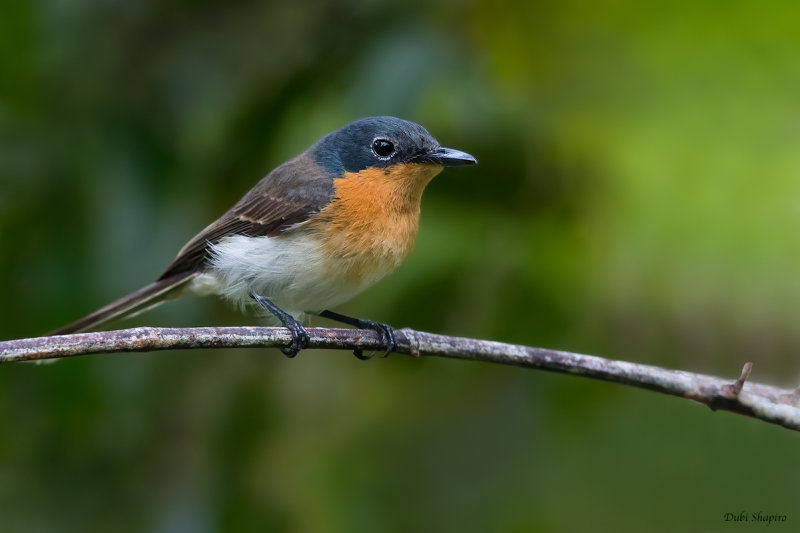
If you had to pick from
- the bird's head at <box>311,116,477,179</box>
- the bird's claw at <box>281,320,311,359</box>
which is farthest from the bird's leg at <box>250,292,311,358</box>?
the bird's head at <box>311,116,477,179</box>

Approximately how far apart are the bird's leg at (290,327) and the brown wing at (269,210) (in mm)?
303

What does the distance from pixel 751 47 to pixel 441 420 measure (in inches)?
84.8

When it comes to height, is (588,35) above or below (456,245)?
above

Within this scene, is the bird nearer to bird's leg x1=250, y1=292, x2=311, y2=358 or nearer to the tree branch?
bird's leg x1=250, y1=292, x2=311, y2=358

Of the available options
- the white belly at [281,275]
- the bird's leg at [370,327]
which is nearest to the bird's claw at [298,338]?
the bird's leg at [370,327]

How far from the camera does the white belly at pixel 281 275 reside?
3529 mm

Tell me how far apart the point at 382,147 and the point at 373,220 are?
0.46 meters

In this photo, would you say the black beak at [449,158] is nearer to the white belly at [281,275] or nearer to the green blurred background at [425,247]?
the green blurred background at [425,247]

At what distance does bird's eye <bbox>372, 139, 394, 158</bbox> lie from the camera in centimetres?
385

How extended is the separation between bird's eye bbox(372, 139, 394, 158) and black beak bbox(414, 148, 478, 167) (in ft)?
0.85

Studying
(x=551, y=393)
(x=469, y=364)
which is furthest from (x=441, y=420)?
(x=551, y=393)

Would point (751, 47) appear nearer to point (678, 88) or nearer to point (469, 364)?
point (678, 88)

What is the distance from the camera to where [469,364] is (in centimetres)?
402

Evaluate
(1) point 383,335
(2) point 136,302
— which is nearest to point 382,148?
(1) point 383,335
